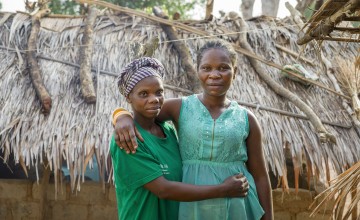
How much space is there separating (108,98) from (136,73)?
292 cm

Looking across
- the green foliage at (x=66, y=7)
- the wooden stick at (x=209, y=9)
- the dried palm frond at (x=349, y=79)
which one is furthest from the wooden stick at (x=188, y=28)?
the green foliage at (x=66, y=7)

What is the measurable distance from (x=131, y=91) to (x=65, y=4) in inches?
414

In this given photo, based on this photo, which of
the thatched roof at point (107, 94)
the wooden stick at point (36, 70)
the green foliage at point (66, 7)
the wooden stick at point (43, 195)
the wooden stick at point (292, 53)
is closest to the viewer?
the thatched roof at point (107, 94)

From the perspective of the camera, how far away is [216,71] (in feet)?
8.00

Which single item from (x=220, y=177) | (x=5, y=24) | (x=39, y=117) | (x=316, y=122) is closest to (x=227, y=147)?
(x=220, y=177)

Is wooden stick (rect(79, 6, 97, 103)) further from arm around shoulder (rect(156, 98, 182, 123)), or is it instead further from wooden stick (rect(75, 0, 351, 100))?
arm around shoulder (rect(156, 98, 182, 123))

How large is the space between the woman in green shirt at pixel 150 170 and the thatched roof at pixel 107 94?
2362 mm

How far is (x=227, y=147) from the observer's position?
242 centimetres

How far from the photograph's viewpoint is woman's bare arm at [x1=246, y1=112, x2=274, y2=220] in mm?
2521

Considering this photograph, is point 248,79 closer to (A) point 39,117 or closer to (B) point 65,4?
(A) point 39,117

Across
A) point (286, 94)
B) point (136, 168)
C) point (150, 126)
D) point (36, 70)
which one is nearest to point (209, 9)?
point (286, 94)

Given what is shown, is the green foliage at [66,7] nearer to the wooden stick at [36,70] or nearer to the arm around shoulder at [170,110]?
the wooden stick at [36,70]

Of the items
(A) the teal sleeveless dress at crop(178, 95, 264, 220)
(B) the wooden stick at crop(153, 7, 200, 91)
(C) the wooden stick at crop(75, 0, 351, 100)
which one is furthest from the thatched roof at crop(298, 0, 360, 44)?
(C) the wooden stick at crop(75, 0, 351, 100)

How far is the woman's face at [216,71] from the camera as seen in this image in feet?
8.00
